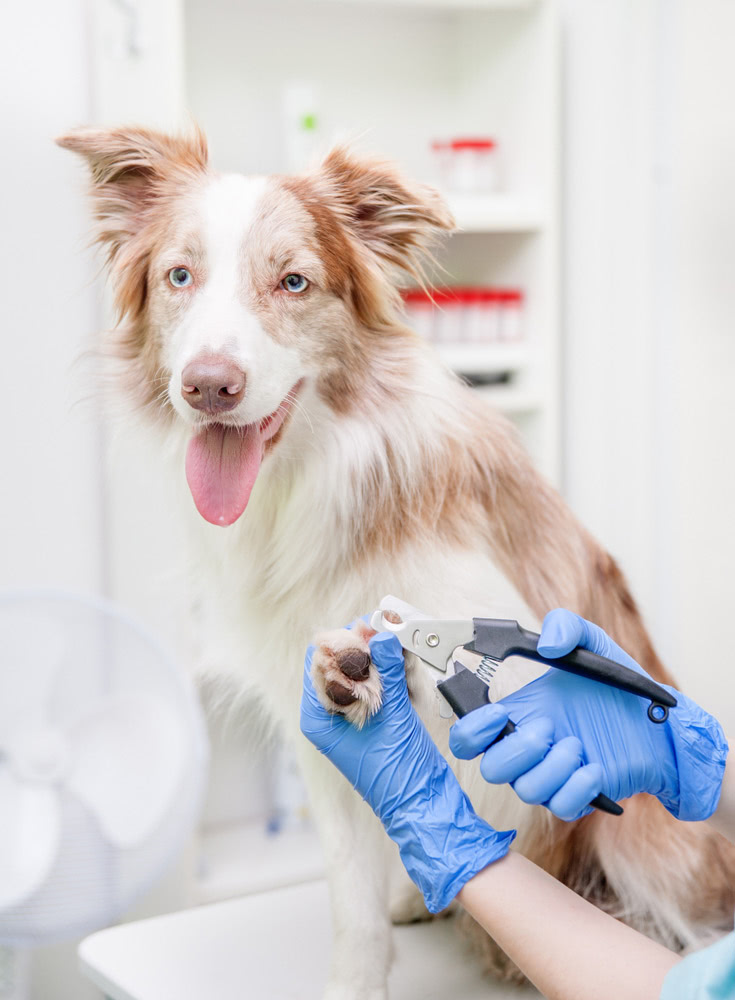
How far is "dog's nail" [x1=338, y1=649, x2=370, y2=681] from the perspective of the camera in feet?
2.89

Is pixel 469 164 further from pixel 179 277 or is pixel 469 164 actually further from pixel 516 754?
pixel 516 754

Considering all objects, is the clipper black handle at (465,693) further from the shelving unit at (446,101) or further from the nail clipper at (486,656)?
the shelving unit at (446,101)

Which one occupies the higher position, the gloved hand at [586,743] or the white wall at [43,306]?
the white wall at [43,306]

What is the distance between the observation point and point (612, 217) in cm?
212

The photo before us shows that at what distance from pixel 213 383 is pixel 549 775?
485 mm

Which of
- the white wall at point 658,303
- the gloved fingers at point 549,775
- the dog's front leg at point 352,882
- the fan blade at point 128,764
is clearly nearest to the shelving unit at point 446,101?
the white wall at point 658,303

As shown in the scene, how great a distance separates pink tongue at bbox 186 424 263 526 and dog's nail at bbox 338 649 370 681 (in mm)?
227

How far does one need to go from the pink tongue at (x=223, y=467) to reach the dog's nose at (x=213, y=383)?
8cm

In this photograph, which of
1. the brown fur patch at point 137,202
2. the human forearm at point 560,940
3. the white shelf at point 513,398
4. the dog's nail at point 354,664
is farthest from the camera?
the white shelf at point 513,398

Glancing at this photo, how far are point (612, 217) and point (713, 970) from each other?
5.71 ft

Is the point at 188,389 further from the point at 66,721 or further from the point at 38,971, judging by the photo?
the point at 38,971

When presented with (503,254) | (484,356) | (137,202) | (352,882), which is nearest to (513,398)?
(484,356)

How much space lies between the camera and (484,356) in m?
2.11

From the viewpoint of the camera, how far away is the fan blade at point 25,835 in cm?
143
